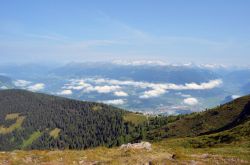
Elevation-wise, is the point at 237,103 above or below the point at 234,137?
above

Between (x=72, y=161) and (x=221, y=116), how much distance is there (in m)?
150

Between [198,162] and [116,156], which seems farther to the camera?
[116,156]

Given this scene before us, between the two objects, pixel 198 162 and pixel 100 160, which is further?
pixel 100 160

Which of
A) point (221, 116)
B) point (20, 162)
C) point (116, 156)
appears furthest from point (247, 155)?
point (221, 116)

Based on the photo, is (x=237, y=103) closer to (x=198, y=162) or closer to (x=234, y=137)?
(x=234, y=137)

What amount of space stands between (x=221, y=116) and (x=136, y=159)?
146m

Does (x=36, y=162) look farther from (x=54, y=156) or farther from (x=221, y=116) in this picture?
(x=221, y=116)

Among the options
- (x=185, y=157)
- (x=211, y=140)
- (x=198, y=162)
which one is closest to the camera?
(x=198, y=162)

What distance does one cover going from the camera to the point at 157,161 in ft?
142

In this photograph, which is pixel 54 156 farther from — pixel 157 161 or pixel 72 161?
pixel 157 161

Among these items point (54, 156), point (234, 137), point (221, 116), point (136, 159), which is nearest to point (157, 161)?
point (136, 159)

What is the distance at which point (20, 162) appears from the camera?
151 ft

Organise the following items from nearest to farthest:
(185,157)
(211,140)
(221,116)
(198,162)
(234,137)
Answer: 1. (198,162)
2. (185,157)
3. (234,137)
4. (211,140)
5. (221,116)

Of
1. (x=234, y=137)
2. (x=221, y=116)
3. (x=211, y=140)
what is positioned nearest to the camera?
(x=234, y=137)
